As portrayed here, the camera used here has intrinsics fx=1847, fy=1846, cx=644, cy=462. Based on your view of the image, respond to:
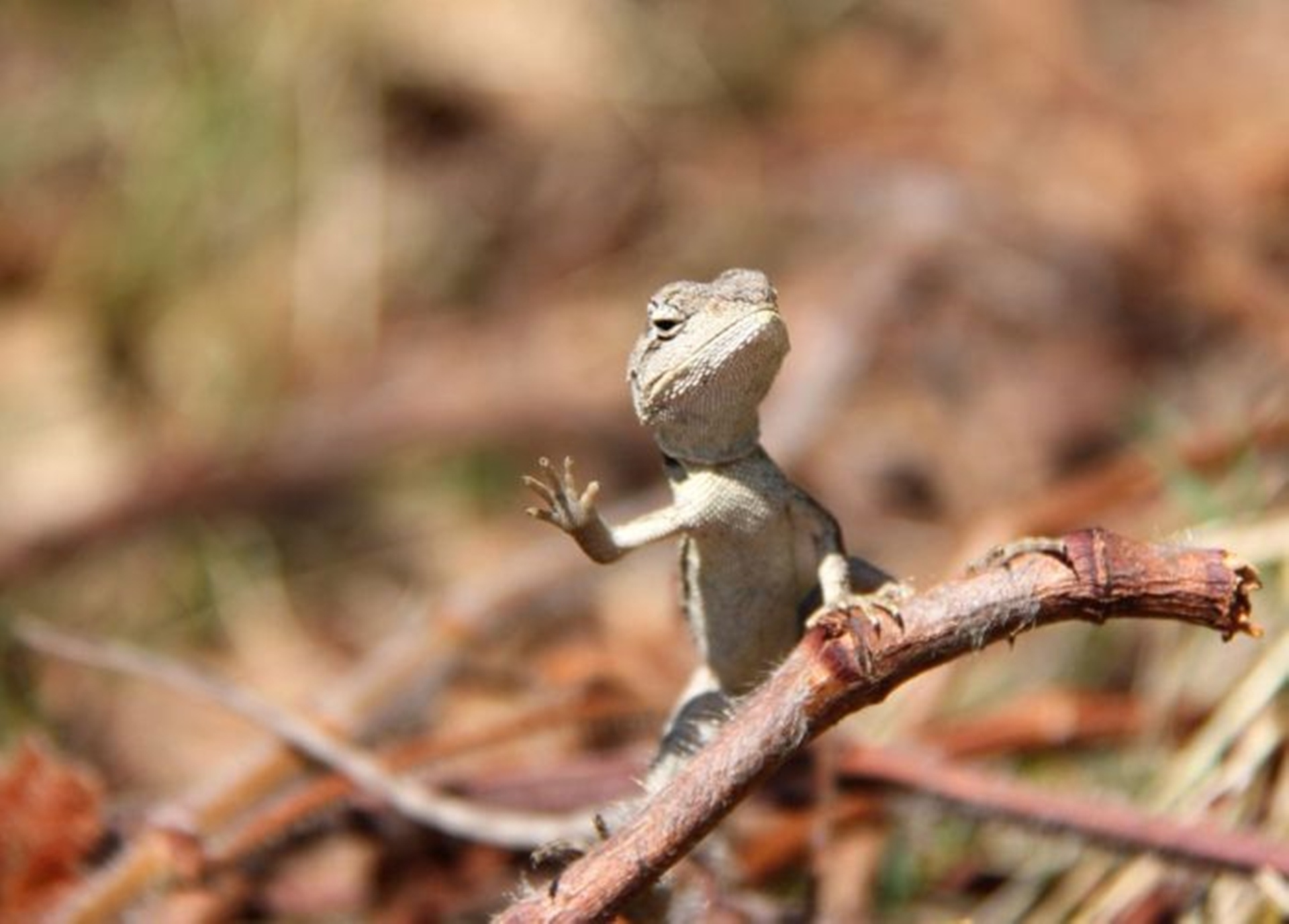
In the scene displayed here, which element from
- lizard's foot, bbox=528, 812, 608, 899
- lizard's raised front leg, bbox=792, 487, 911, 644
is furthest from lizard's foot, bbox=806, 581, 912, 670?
lizard's foot, bbox=528, 812, 608, 899

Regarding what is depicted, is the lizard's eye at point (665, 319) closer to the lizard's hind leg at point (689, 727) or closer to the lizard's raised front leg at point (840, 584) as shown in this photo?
the lizard's raised front leg at point (840, 584)

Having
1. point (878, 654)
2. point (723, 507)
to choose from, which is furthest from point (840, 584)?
point (878, 654)

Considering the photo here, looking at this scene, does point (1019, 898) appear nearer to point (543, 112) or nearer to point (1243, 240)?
point (1243, 240)

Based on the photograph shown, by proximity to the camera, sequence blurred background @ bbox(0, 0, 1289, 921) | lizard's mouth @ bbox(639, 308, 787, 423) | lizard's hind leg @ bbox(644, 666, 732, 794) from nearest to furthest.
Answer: lizard's mouth @ bbox(639, 308, 787, 423), lizard's hind leg @ bbox(644, 666, 732, 794), blurred background @ bbox(0, 0, 1289, 921)

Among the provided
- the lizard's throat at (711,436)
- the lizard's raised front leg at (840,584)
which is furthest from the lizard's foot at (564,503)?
the lizard's raised front leg at (840,584)

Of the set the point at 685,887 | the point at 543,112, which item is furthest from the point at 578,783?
the point at 543,112

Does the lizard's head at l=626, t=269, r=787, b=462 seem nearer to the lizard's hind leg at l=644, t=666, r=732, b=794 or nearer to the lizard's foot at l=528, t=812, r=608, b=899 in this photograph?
the lizard's hind leg at l=644, t=666, r=732, b=794

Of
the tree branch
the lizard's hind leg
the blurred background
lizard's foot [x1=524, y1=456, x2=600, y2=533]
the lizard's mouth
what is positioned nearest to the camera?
the tree branch

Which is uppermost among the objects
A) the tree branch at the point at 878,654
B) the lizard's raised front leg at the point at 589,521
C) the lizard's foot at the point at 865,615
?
the lizard's raised front leg at the point at 589,521

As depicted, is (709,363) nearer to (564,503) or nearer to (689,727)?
(564,503)
